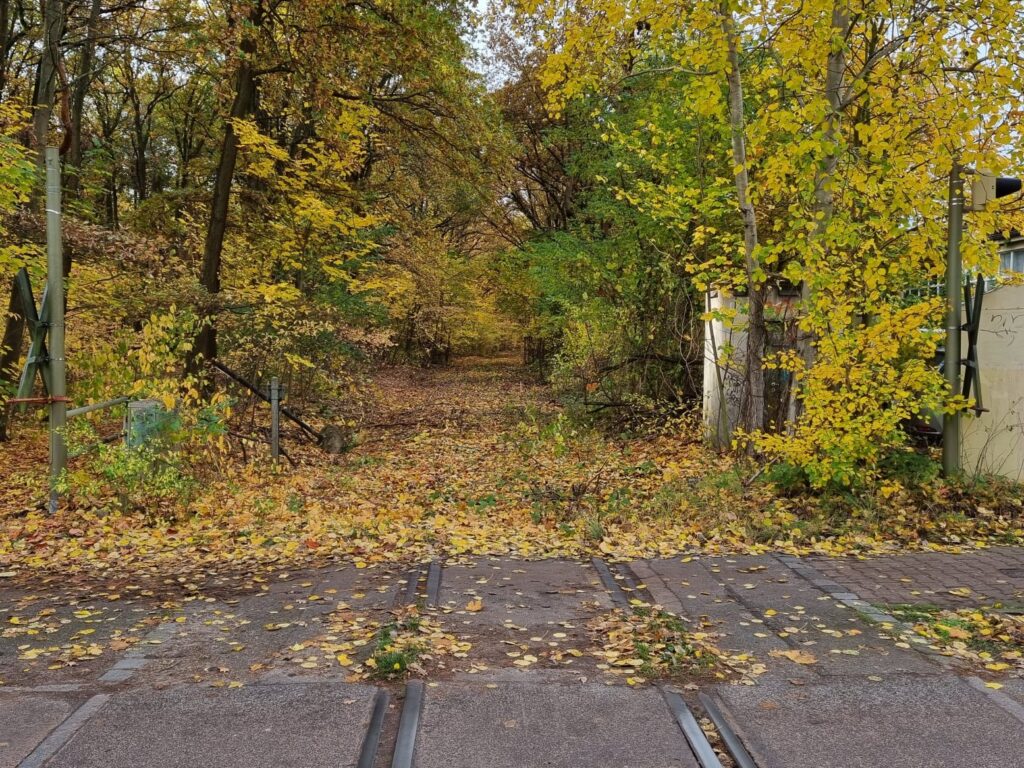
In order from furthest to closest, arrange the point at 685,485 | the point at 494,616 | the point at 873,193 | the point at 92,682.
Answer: the point at 685,485
the point at 873,193
the point at 494,616
the point at 92,682

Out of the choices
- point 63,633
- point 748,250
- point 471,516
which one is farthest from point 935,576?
point 63,633

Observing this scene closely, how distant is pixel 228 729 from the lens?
3184 mm

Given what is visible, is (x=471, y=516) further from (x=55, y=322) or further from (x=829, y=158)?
(x=829, y=158)

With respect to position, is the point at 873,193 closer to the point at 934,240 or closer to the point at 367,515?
the point at 934,240

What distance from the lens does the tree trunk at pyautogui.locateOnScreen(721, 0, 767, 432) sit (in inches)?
308

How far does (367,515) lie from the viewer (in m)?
7.80

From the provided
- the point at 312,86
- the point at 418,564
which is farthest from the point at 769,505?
the point at 312,86

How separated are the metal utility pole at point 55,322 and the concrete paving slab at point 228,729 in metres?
4.83

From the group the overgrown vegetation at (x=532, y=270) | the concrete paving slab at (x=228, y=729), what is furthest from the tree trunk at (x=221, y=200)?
the concrete paving slab at (x=228, y=729)

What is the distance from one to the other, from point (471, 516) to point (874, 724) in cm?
507

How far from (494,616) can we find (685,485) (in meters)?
4.51

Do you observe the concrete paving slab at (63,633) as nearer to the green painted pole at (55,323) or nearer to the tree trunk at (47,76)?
the green painted pole at (55,323)

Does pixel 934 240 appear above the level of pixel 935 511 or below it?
above

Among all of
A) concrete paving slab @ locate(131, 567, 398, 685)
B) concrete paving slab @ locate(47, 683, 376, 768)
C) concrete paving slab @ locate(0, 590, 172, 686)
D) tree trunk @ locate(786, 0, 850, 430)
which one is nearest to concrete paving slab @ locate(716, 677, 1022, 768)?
concrete paving slab @ locate(47, 683, 376, 768)
